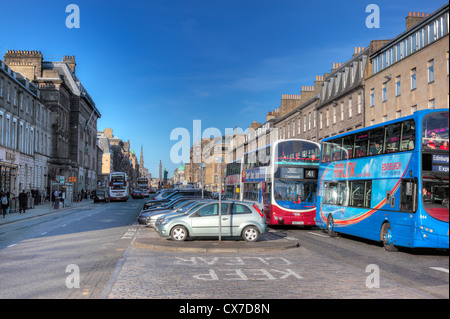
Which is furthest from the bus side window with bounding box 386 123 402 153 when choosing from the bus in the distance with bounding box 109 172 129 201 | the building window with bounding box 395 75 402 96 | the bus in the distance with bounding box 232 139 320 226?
the bus in the distance with bounding box 109 172 129 201

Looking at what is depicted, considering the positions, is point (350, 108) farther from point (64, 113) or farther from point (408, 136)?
point (64, 113)

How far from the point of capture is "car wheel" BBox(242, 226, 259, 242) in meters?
16.9

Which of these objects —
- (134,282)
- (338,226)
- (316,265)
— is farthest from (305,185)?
(134,282)

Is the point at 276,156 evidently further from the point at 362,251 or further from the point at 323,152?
the point at 362,251

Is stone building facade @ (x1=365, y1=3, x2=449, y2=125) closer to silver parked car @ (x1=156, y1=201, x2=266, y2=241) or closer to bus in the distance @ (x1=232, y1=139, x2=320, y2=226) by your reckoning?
bus in the distance @ (x1=232, y1=139, x2=320, y2=226)

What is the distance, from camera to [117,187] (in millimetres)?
68688

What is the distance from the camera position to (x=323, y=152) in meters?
21.4

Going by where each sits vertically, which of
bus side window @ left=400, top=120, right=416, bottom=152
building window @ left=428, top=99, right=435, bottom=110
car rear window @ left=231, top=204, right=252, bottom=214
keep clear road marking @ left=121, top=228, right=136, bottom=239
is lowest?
keep clear road marking @ left=121, top=228, right=136, bottom=239

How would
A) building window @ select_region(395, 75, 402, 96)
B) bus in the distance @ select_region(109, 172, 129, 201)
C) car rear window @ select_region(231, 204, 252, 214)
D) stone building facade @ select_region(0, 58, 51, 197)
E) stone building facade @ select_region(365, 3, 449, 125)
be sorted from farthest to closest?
bus in the distance @ select_region(109, 172, 129, 201), stone building facade @ select_region(0, 58, 51, 197), building window @ select_region(395, 75, 402, 96), stone building facade @ select_region(365, 3, 449, 125), car rear window @ select_region(231, 204, 252, 214)

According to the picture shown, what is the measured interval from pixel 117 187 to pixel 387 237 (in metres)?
57.3

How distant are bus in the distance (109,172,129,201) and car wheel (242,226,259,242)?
2108 inches

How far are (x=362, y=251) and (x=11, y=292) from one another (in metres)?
10.8

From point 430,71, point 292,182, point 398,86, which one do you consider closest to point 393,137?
point 292,182
